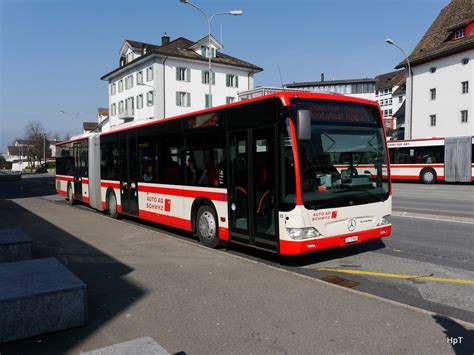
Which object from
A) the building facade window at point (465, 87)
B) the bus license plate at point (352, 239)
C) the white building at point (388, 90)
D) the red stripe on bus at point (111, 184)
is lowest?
the bus license plate at point (352, 239)

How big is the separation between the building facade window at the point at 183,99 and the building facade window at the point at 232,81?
20.9ft

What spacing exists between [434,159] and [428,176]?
46.6 inches

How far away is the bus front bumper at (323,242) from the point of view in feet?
21.9

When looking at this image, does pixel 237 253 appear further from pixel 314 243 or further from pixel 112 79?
pixel 112 79

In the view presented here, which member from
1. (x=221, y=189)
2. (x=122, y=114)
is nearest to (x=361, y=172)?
(x=221, y=189)

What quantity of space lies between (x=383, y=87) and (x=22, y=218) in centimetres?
10190

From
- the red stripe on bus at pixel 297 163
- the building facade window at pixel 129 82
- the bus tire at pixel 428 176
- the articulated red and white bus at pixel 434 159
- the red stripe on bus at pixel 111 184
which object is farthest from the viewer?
the building facade window at pixel 129 82

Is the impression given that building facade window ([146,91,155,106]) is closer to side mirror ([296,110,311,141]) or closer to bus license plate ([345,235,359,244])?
bus license plate ([345,235,359,244])

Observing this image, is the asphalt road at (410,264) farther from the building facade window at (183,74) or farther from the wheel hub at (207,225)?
the building facade window at (183,74)

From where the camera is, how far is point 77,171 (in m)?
17.5

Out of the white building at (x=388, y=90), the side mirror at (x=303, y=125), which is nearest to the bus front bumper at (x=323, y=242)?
the side mirror at (x=303, y=125)

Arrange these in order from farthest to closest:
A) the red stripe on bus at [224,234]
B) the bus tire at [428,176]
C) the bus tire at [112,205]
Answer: the bus tire at [428,176] < the bus tire at [112,205] < the red stripe on bus at [224,234]

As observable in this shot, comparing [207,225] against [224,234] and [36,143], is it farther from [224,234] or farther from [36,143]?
[36,143]

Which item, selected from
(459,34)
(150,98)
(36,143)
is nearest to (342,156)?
(459,34)
